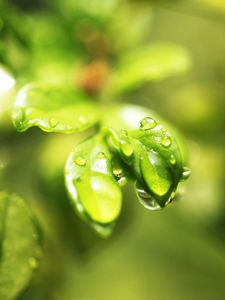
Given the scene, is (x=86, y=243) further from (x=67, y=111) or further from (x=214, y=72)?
(x=214, y=72)

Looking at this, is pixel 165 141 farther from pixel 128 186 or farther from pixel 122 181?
pixel 128 186

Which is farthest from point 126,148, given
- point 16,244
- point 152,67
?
point 152,67

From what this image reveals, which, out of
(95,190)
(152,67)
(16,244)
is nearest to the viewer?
(95,190)

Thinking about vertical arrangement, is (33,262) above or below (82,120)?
below

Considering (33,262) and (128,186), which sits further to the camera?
(128,186)

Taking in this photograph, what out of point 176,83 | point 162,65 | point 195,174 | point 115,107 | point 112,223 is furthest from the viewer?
point 176,83

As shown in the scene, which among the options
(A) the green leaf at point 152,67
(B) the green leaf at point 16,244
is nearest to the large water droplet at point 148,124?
(B) the green leaf at point 16,244

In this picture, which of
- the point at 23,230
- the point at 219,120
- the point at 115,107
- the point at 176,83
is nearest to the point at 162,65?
the point at 115,107
